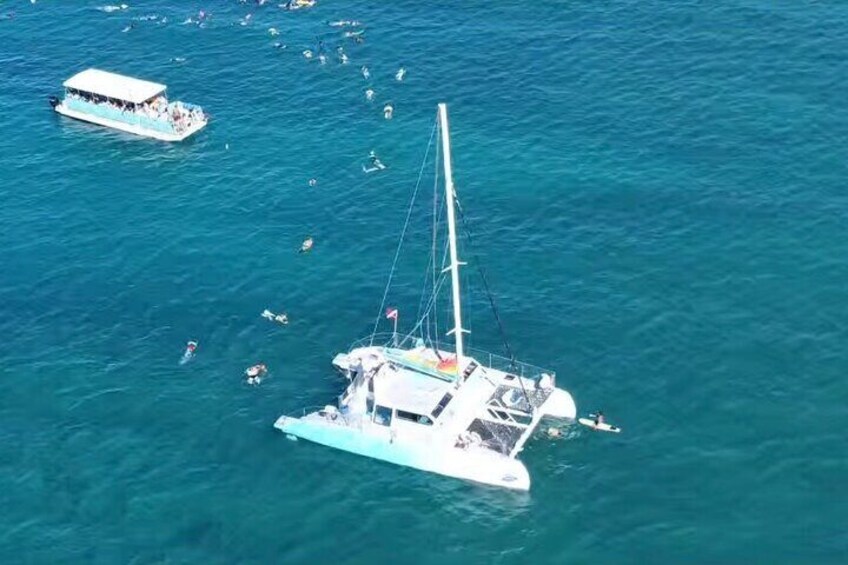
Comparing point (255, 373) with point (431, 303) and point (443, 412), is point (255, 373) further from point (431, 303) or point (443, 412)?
point (443, 412)

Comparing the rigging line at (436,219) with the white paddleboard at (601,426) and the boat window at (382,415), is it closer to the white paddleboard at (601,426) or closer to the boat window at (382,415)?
the boat window at (382,415)

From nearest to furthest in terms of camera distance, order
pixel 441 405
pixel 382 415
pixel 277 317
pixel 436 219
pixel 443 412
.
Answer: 1. pixel 443 412
2. pixel 441 405
3. pixel 382 415
4. pixel 277 317
5. pixel 436 219

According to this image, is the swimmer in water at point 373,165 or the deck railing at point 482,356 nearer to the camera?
the deck railing at point 482,356

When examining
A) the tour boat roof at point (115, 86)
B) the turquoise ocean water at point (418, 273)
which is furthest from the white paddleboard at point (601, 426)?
the tour boat roof at point (115, 86)

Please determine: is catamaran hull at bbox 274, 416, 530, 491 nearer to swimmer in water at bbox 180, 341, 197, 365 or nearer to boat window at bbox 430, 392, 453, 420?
A: boat window at bbox 430, 392, 453, 420

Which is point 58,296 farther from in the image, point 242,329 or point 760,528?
point 760,528

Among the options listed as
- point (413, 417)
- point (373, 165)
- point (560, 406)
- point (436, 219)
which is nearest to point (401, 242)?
point (436, 219)

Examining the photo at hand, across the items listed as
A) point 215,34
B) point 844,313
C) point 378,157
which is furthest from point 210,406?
point 215,34
